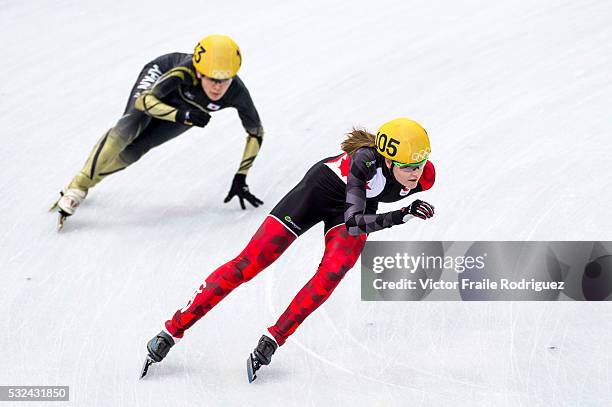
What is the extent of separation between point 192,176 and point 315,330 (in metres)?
2.54

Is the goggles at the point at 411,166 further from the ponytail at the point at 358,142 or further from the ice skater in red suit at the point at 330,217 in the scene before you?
the ponytail at the point at 358,142

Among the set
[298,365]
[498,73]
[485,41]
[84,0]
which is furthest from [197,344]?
[84,0]

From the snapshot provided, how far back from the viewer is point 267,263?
547 cm

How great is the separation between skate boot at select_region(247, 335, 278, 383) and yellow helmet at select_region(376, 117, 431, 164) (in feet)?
4.01

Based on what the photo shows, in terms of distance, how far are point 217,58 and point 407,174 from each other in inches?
78.1

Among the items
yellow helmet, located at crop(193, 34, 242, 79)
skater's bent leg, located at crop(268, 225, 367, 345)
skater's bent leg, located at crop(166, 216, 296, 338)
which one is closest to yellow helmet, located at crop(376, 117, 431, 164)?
skater's bent leg, located at crop(268, 225, 367, 345)

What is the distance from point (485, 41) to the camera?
10109mm

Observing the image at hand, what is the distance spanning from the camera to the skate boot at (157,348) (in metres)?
5.43

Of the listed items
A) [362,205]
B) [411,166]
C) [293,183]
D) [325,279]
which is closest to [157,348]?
[325,279]

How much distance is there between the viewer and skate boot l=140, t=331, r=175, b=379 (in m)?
5.43

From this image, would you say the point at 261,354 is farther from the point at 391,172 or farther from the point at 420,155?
the point at 420,155

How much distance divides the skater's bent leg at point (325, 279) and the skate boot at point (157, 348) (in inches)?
23.6

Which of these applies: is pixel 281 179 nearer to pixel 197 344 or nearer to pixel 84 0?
pixel 197 344
